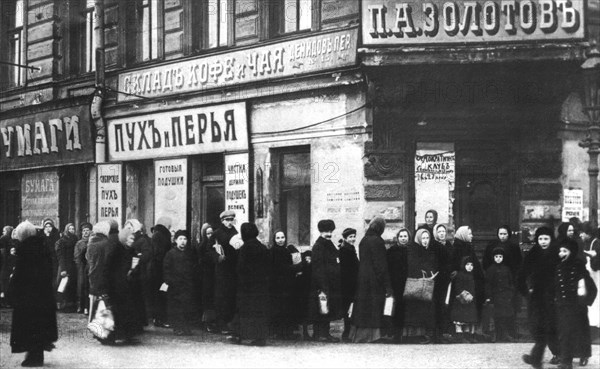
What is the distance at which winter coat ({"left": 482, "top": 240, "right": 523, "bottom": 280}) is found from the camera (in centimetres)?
1249

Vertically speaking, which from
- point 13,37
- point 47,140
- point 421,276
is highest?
point 13,37

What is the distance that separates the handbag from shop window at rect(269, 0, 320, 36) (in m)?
5.61

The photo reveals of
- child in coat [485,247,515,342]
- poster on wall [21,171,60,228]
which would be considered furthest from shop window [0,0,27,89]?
child in coat [485,247,515,342]

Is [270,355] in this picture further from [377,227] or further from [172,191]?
[172,191]

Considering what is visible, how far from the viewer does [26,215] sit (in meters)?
21.8

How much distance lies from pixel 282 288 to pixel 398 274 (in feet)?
5.20

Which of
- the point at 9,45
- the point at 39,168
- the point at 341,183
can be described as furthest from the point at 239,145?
the point at 9,45

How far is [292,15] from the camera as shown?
1600 centimetres

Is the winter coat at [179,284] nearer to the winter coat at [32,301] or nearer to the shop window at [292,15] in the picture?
the winter coat at [32,301]

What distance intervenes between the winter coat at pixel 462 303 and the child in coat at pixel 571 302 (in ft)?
7.02

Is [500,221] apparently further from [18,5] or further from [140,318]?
[18,5]

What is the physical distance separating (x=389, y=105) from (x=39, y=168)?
10310 millimetres

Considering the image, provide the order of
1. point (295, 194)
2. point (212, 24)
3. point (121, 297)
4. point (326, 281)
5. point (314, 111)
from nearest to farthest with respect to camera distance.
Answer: point (121, 297), point (326, 281), point (314, 111), point (295, 194), point (212, 24)

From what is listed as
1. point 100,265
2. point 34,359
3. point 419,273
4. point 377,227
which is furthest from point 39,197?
point 419,273
